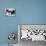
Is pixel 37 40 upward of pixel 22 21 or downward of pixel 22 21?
downward

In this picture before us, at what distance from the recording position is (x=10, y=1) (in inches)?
118

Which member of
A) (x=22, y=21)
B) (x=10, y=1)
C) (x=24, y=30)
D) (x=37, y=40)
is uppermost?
(x=10, y=1)

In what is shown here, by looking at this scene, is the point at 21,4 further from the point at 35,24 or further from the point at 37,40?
the point at 37,40

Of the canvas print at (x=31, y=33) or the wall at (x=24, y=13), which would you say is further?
the wall at (x=24, y=13)

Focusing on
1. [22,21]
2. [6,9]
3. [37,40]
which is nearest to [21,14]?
[22,21]

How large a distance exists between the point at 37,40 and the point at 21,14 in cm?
71

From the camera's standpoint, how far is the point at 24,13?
9.86 feet

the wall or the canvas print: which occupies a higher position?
the wall

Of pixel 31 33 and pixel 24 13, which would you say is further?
pixel 24 13

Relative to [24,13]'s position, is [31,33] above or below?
below

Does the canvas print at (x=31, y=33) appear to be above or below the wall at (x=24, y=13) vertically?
below

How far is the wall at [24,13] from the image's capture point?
2990mm

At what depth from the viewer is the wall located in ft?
9.81

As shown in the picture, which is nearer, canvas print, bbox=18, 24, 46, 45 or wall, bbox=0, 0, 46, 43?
canvas print, bbox=18, 24, 46, 45
